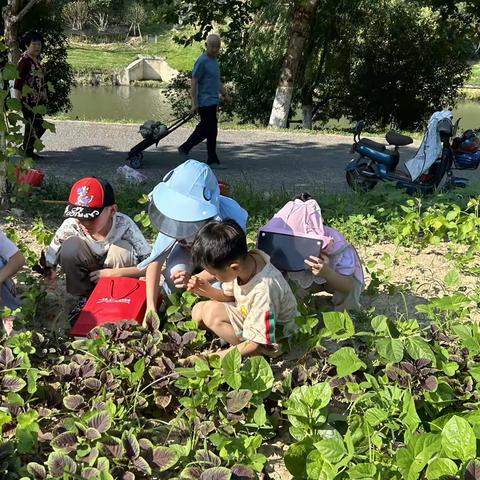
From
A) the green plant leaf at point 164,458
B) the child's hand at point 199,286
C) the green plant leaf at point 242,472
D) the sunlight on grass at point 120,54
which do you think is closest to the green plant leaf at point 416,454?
the green plant leaf at point 242,472

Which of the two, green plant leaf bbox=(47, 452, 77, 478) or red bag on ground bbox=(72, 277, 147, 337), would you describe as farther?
red bag on ground bbox=(72, 277, 147, 337)

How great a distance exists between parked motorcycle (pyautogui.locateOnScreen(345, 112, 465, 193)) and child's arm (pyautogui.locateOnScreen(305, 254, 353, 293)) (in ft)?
11.1

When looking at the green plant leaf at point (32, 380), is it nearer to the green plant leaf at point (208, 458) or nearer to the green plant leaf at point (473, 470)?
the green plant leaf at point (208, 458)

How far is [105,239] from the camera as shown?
3.31 m

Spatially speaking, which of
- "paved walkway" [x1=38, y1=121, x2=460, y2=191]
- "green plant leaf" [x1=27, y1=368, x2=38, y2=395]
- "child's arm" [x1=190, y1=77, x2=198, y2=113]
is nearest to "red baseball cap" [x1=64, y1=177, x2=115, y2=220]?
"green plant leaf" [x1=27, y1=368, x2=38, y2=395]

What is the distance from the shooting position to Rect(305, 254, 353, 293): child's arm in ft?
9.18

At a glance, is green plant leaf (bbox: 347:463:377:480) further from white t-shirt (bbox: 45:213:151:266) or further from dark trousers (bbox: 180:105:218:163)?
dark trousers (bbox: 180:105:218:163)

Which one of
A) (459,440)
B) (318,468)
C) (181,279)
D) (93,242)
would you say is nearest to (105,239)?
(93,242)

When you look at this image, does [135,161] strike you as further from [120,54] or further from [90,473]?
[120,54]

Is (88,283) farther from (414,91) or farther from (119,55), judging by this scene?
(119,55)

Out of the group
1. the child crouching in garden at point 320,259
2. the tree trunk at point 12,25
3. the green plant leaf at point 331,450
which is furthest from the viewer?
the tree trunk at point 12,25

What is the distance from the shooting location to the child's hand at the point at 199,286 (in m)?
2.73

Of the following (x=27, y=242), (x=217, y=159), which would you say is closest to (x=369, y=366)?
(x=27, y=242)

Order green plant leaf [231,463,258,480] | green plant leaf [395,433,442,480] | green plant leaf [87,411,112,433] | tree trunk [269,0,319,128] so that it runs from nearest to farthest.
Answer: green plant leaf [395,433,442,480] → green plant leaf [231,463,258,480] → green plant leaf [87,411,112,433] → tree trunk [269,0,319,128]
